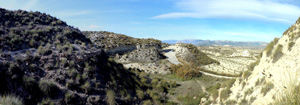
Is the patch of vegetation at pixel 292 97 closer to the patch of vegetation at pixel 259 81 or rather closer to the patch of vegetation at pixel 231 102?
the patch of vegetation at pixel 259 81

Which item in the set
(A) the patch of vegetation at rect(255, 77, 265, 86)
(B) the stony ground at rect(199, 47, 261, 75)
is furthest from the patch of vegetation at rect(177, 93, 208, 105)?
(A) the patch of vegetation at rect(255, 77, 265, 86)

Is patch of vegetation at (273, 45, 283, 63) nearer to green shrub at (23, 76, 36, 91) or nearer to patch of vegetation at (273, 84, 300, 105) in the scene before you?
patch of vegetation at (273, 84, 300, 105)

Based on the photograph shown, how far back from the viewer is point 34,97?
7594 millimetres

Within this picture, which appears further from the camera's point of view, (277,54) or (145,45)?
(145,45)

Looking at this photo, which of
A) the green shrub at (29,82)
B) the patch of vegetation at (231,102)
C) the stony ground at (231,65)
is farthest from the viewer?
the stony ground at (231,65)

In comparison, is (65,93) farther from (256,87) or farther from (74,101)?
(256,87)

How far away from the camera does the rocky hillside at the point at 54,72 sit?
790 centimetres

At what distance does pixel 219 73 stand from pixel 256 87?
52.3 ft

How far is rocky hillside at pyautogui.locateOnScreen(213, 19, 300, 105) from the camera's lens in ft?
22.9

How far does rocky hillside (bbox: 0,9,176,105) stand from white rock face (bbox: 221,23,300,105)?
611cm

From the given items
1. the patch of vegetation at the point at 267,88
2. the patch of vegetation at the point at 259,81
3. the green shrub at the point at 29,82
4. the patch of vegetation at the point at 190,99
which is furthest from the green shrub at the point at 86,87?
the patch of vegetation at the point at 259,81

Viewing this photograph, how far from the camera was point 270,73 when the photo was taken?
781 centimetres

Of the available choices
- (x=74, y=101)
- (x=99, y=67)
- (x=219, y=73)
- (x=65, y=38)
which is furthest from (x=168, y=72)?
(x=74, y=101)

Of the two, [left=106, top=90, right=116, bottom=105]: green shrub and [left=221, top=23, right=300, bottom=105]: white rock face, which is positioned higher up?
[left=221, top=23, right=300, bottom=105]: white rock face
